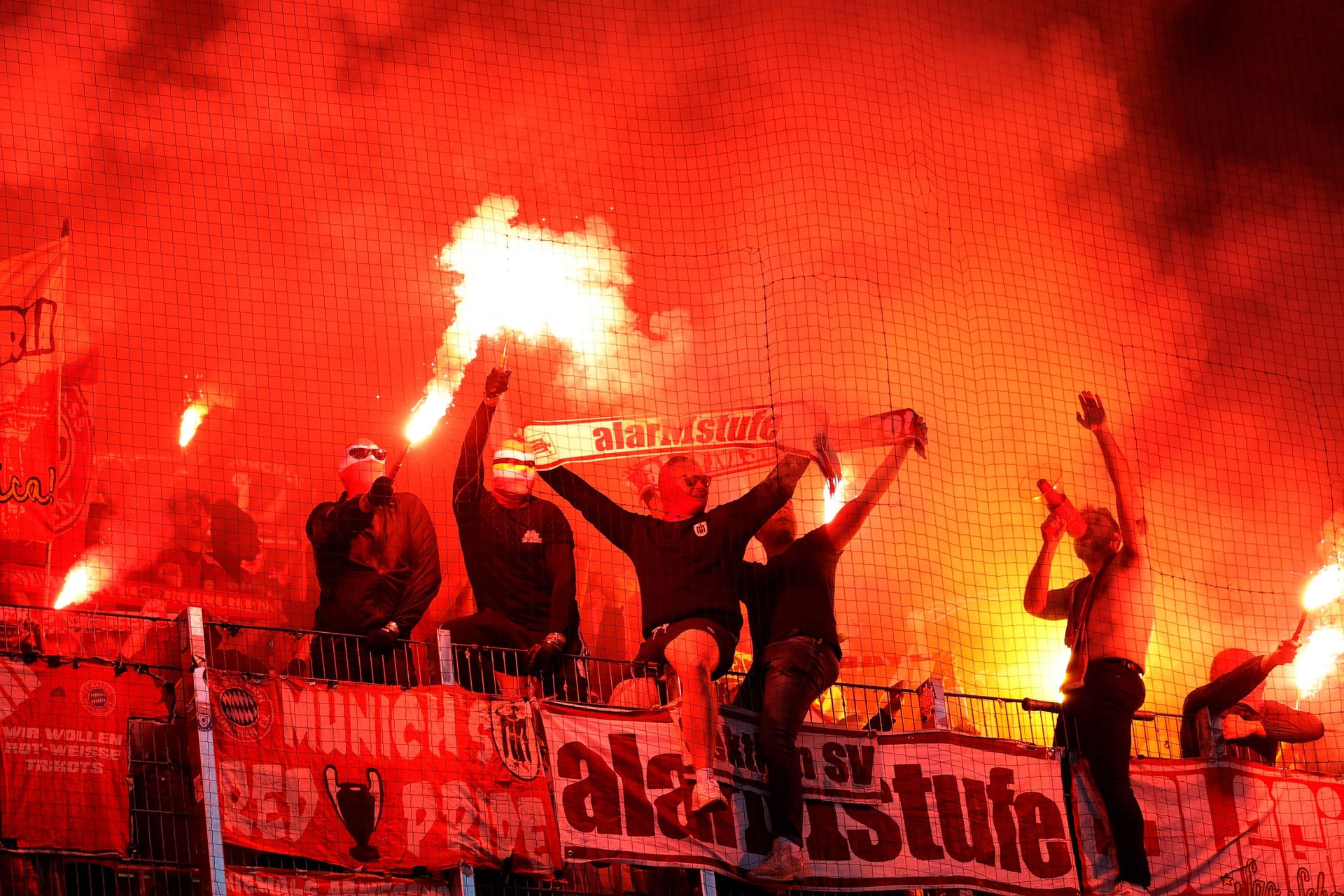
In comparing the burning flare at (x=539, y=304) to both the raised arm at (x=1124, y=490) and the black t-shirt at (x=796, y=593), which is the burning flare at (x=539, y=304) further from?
the black t-shirt at (x=796, y=593)

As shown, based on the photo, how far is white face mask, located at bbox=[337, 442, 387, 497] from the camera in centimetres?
814

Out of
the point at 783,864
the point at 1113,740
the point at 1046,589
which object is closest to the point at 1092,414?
the point at 1046,589

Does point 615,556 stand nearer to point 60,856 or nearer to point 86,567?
point 86,567

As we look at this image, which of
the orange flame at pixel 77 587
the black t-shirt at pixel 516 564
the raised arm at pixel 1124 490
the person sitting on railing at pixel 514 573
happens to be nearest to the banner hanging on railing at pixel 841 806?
the person sitting on railing at pixel 514 573

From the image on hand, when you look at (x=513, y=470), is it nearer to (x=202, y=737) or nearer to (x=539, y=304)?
(x=202, y=737)

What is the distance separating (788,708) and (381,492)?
2096 mm

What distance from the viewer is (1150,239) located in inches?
593

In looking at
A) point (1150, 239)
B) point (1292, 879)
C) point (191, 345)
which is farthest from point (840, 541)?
point (1150, 239)

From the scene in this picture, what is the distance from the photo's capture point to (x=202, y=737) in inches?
271

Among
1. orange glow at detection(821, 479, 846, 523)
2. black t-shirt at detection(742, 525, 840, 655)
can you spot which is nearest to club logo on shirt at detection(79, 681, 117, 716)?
black t-shirt at detection(742, 525, 840, 655)

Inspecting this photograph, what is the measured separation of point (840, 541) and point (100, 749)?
3.52 m

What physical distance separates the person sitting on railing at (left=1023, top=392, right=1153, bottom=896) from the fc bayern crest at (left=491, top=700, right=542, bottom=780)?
298 centimetres

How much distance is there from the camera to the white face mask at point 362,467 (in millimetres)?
8137

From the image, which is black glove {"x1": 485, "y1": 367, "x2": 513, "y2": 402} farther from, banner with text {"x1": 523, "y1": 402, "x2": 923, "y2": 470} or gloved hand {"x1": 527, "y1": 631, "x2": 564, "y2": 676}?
gloved hand {"x1": 527, "y1": 631, "x2": 564, "y2": 676}
